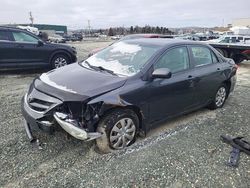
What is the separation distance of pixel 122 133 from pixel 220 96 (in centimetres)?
292

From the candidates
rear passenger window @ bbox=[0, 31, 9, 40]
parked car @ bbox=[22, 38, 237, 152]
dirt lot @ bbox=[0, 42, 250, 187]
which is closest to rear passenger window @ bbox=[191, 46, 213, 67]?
parked car @ bbox=[22, 38, 237, 152]

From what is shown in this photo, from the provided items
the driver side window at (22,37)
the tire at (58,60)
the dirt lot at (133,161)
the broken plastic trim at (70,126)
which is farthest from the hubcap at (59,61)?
the broken plastic trim at (70,126)

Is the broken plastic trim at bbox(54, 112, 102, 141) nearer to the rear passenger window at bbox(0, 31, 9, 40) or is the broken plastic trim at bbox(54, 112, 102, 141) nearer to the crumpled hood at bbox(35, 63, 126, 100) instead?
the crumpled hood at bbox(35, 63, 126, 100)

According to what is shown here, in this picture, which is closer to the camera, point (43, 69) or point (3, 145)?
point (3, 145)

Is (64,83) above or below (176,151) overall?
above

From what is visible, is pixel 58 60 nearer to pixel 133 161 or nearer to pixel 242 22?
pixel 133 161

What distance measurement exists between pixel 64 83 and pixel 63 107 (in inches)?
17.4

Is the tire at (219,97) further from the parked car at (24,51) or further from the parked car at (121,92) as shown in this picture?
the parked car at (24,51)

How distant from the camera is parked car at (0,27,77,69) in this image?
26.2ft

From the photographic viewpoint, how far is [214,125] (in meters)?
4.51

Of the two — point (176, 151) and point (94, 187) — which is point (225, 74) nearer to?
point (176, 151)

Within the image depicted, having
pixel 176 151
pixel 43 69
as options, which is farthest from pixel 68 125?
pixel 43 69

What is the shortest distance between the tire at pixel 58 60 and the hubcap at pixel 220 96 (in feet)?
18.8

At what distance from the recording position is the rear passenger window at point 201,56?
454 cm
